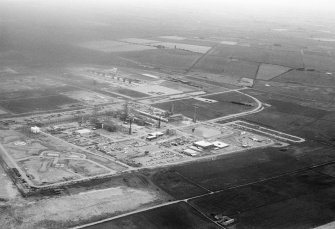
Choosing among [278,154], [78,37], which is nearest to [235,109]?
[278,154]

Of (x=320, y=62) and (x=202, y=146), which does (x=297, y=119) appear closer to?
(x=202, y=146)

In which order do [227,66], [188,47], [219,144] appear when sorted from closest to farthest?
[219,144] < [227,66] < [188,47]

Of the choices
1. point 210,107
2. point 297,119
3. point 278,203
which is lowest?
point 278,203

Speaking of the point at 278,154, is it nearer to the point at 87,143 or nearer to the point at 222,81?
the point at 87,143

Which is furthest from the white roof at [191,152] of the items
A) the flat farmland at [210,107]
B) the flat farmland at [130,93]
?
the flat farmland at [130,93]

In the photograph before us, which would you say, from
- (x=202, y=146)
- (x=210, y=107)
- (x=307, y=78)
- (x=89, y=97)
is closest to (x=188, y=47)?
(x=307, y=78)

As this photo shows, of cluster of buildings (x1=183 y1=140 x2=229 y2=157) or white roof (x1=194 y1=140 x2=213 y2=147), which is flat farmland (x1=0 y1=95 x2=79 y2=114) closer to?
white roof (x1=194 y1=140 x2=213 y2=147)
